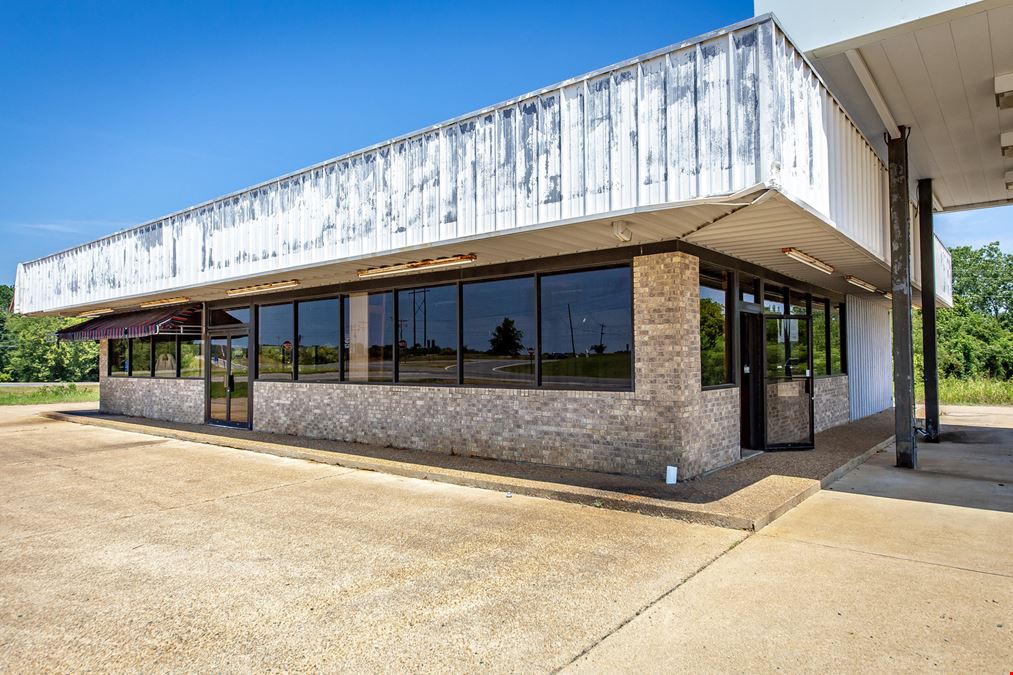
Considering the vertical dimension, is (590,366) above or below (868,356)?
below

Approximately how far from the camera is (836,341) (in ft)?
45.3

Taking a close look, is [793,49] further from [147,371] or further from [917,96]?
[147,371]

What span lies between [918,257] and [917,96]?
5394 mm

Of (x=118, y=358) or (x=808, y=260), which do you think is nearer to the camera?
(x=808, y=260)

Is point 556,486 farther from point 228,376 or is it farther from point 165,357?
point 165,357

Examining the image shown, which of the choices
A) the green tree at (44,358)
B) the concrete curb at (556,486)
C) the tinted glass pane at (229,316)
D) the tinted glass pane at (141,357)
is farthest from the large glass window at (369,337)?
the green tree at (44,358)

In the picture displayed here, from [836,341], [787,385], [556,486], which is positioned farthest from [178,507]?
[836,341]

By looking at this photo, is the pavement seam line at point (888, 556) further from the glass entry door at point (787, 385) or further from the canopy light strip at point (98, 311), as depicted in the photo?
the canopy light strip at point (98, 311)

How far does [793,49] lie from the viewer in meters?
5.96

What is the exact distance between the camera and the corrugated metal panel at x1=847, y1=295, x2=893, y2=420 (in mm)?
14531

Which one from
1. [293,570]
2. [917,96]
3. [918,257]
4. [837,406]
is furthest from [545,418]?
[918,257]

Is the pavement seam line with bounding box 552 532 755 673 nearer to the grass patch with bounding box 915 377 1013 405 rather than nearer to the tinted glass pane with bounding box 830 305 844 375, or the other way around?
the tinted glass pane with bounding box 830 305 844 375

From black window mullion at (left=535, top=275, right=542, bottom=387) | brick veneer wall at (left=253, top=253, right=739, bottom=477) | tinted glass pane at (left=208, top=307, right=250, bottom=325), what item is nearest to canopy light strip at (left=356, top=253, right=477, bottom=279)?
black window mullion at (left=535, top=275, right=542, bottom=387)

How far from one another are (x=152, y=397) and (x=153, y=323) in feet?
9.56
